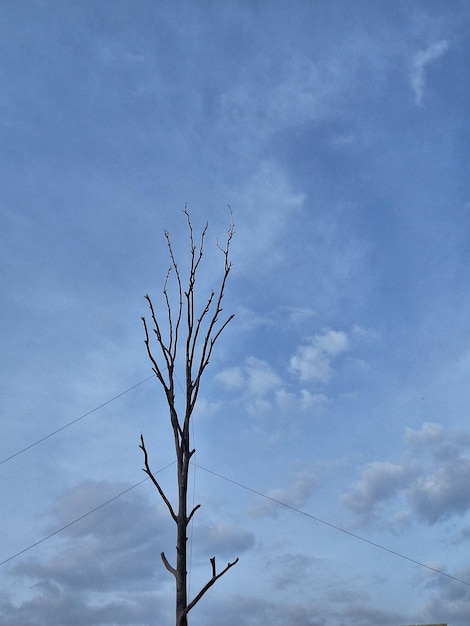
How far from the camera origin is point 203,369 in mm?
12531

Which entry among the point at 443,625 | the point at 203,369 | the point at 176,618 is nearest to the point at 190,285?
the point at 203,369

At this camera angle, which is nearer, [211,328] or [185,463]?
[185,463]

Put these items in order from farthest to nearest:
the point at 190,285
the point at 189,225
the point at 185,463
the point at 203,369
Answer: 1. the point at 189,225
2. the point at 190,285
3. the point at 203,369
4. the point at 185,463

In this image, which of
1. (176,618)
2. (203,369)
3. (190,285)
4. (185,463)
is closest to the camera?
(176,618)

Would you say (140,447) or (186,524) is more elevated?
(140,447)

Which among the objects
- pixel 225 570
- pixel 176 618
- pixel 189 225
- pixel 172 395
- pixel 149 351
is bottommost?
pixel 176 618

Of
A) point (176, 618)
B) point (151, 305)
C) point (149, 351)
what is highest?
point (151, 305)

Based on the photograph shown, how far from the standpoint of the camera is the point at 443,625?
16.3m

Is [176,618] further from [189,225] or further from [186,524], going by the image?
[189,225]

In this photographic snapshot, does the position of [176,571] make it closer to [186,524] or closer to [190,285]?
[186,524]

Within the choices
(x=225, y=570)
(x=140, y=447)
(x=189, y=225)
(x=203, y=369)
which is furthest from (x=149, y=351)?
(x=225, y=570)

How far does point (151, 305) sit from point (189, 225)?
2.25 m

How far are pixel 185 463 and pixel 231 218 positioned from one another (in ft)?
20.2

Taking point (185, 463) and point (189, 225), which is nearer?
point (185, 463)
